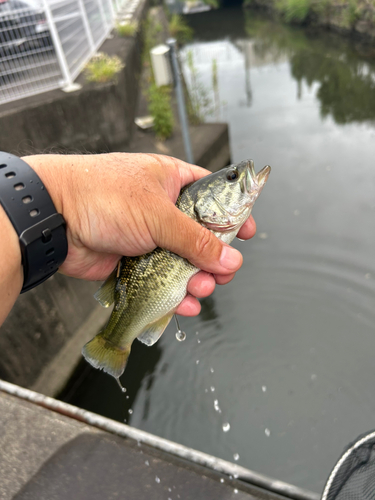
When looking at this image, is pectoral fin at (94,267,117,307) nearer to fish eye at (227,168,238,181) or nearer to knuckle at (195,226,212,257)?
knuckle at (195,226,212,257)

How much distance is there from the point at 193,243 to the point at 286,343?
315 centimetres

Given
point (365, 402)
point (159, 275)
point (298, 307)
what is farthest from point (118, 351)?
point (298, 307)

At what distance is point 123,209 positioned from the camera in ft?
5.83

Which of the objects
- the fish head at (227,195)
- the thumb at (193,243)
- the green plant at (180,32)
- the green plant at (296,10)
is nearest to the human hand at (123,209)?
the thumb at (193,243)

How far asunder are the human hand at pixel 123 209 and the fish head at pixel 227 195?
118 millimetres

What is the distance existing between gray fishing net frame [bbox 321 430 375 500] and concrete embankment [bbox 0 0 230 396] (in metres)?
2.38

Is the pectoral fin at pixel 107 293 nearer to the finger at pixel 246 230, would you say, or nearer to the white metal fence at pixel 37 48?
the finger at pixel 246 230

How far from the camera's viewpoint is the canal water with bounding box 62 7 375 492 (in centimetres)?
361

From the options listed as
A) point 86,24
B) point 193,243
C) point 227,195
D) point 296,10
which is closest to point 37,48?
point 86,24

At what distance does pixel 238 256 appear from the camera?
6.47 ft

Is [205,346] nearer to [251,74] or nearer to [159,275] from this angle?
[159,275]

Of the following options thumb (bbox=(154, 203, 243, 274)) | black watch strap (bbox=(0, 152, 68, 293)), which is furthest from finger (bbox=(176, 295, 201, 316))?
black watch strap (bbox=(0, 152, 68, 293))

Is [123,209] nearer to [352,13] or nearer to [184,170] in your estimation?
[184,170]

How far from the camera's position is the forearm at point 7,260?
5.18 feet
